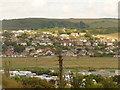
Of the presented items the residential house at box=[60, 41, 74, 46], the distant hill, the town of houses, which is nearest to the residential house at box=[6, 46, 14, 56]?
the town of houses

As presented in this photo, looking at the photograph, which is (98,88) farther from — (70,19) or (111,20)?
(70,19)

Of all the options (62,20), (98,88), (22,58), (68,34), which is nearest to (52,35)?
(68,34)

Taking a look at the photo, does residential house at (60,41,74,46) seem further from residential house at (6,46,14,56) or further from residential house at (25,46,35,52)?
residential house at (6,46,14,56)

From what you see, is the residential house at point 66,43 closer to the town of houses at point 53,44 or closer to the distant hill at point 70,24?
the town of houses at point 53,44

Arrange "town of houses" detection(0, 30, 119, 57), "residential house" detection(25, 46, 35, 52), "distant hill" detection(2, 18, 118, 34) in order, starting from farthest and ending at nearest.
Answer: "distant hill" detection(2, 18, 118, 34) → "residential house" detection(25, 46, 35, 52) → "town of houses" detection(0, 30, 119, 57)

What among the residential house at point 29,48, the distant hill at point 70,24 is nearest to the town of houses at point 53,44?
the residential house at point 29,48

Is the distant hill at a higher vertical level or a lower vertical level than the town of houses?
higher
